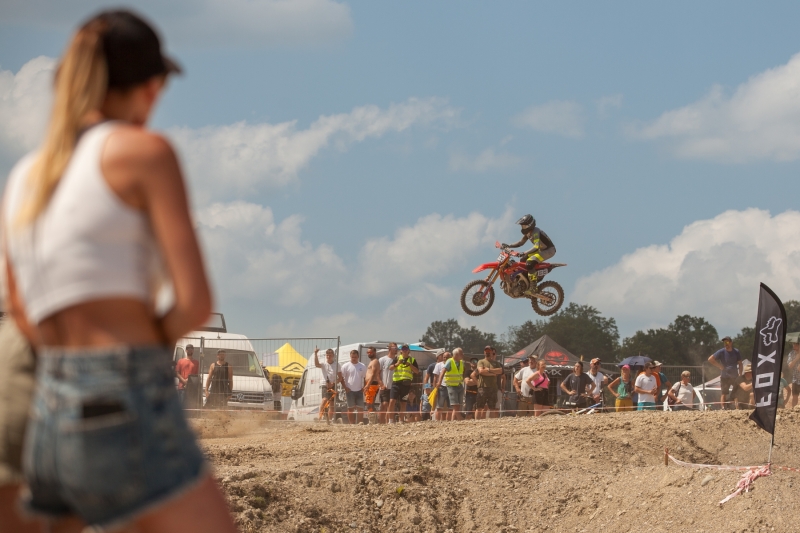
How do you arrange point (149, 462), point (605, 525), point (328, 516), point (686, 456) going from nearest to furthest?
point (149, 462)
point (328, 516)
point (605, 525)
point (686, 456)

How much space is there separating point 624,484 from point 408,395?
661 centimetres

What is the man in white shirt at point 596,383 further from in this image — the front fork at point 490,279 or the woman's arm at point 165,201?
the woman's arm at point 165,201

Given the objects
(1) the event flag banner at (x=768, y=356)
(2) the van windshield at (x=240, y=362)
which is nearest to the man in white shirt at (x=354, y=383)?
(2) the van windshield at (x=240, y=362)

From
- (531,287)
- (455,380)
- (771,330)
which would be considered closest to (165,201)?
(771,330)

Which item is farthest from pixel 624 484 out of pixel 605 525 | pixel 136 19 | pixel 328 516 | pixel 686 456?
pixel 136 19

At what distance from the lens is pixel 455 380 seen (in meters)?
15.1

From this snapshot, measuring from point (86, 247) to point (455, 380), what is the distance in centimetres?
1367

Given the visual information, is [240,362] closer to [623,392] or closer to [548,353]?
[623,392]

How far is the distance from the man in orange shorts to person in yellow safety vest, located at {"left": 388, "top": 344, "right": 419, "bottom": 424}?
0.30 m

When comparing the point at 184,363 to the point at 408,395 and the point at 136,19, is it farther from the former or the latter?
the point at 136,19

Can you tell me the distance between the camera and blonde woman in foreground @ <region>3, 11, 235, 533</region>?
1689 millimetres

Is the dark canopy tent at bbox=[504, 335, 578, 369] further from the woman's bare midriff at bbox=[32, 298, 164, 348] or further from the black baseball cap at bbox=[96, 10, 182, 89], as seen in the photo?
the woman's bare midriff at bbox=[32, 298, 164, 348]

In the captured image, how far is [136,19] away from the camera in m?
1.93

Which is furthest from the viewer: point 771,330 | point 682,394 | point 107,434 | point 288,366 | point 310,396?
point 288,366
